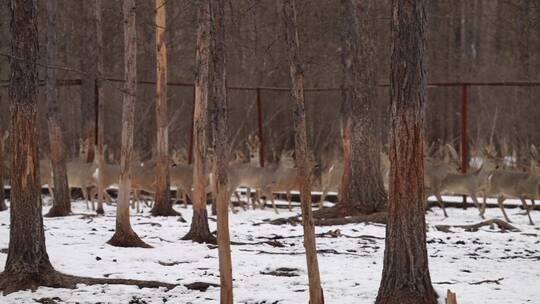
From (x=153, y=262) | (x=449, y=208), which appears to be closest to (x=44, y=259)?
(x=153, y=262)

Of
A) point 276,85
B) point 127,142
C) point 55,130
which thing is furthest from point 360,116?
point 276,85

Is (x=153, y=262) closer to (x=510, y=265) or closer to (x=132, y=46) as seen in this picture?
(x=132, y=46)

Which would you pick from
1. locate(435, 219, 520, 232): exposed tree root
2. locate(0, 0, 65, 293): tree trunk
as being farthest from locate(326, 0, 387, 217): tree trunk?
locate(0, 0, 65, 293): tree trunk

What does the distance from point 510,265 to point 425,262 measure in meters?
2.85

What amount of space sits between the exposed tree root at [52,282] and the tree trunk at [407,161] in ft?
8.47

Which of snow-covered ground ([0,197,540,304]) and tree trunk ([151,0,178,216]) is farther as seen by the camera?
tree trunk ([151,0,178,216])

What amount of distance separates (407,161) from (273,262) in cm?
317

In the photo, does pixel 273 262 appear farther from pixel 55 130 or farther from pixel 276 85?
pixel 276 85

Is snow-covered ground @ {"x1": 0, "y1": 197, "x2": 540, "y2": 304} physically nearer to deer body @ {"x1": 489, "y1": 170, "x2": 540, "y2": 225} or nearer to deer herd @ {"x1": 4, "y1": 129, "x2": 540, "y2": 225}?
deer body @ {"x1": 489, "y1": 170, "x2": 540, "y2": 225}

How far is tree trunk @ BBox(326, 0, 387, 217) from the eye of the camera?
566 inches

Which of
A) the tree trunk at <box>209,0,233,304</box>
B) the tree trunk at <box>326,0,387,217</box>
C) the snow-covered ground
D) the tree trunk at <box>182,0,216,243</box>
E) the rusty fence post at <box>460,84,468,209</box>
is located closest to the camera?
the tree trunk at <box>209,0,233,304</box>

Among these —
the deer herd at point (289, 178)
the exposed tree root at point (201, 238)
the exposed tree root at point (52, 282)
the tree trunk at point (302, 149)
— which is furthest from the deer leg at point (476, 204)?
the tree trunk at point (302, 149)

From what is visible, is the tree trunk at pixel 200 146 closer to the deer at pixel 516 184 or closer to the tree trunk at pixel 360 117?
the tree trunk at pixel 360 117

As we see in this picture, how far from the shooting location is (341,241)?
11977 mm
